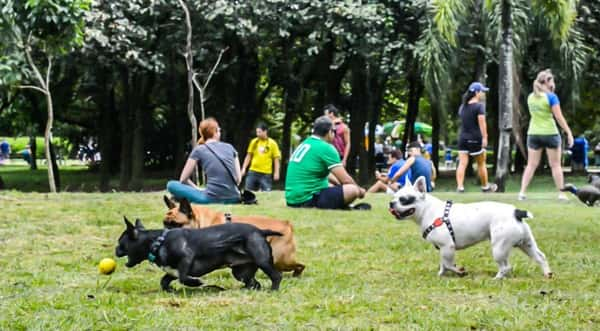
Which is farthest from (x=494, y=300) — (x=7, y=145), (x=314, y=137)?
(x=7, y=145)

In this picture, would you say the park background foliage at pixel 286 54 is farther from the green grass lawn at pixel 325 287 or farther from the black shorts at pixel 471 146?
the green grass lawn at pixel 325 287

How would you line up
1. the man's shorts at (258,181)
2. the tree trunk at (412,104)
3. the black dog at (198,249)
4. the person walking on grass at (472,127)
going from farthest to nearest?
the tree trunk at (412,104), the man's shorts at (258,181), the person walking on grass at (472,127), the black dog at (198,249)

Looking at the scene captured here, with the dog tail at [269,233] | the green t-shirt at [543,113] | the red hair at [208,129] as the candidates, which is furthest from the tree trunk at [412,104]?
the dog tail at [269,233]

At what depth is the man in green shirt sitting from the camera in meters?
12.8

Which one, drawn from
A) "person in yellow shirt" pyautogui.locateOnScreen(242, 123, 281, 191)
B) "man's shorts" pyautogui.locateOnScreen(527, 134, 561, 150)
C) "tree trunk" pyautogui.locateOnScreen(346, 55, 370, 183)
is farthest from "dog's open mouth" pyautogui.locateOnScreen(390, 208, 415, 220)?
"tree trunk" pyautogui.locateOnScreen(346, 55, 370, 183)

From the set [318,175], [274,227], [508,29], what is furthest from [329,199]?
[508,29]

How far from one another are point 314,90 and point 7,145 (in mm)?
36375

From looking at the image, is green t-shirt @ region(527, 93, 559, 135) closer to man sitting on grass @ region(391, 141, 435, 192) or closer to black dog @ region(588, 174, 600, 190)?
black dog @ region(588, 174, 600, 190)

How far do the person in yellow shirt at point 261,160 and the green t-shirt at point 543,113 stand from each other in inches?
207

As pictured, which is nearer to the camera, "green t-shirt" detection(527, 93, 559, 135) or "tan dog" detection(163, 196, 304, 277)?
"tan dog" detection(163, 196, 304, 277)

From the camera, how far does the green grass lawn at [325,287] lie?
5758 mm

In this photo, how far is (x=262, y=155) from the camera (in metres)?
18.7

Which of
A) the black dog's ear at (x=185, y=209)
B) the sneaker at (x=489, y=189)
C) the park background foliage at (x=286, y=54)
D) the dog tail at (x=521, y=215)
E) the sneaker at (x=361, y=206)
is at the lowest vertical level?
the sneaker at (x=489, y=189)

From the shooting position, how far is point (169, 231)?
6.74m
